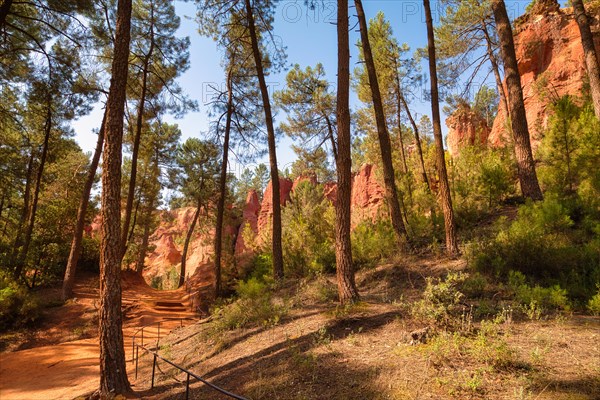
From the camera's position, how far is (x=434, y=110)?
28.9 feet

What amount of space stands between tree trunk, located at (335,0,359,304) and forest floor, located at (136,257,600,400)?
1.63 feet

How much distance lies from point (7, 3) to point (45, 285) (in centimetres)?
1286

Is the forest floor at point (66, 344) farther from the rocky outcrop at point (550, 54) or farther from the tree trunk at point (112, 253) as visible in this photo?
the rocky outcrop at point (550, 54)

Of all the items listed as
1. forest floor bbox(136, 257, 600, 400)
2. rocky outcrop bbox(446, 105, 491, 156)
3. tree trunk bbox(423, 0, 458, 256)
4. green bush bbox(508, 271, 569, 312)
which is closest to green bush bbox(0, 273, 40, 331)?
forest floor bbox(136, 257, 600, 400)

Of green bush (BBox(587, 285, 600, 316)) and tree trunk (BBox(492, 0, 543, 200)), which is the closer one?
green bush (BBox(587, 285, 600, 316))

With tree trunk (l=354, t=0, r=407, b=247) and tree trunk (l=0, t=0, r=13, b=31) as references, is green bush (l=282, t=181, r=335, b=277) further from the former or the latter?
tree trunk (l=0, t=0, r=13, b=31)

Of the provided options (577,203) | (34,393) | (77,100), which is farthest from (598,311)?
(77,100)

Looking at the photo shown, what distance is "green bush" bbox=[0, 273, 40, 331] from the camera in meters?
10.9

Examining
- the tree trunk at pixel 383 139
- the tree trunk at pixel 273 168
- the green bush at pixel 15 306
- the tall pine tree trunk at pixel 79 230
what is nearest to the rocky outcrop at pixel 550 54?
the tree trunk at pixel 383 139

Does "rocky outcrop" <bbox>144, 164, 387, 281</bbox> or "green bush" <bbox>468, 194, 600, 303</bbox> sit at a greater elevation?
"rocky outcrop" <bbox>144, 164, 387, 281</bbox>

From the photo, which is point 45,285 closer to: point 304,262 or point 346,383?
point 304,262

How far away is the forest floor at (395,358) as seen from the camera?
2.90m

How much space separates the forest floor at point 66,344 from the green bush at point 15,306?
49 cm

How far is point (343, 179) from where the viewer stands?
6355 mm
